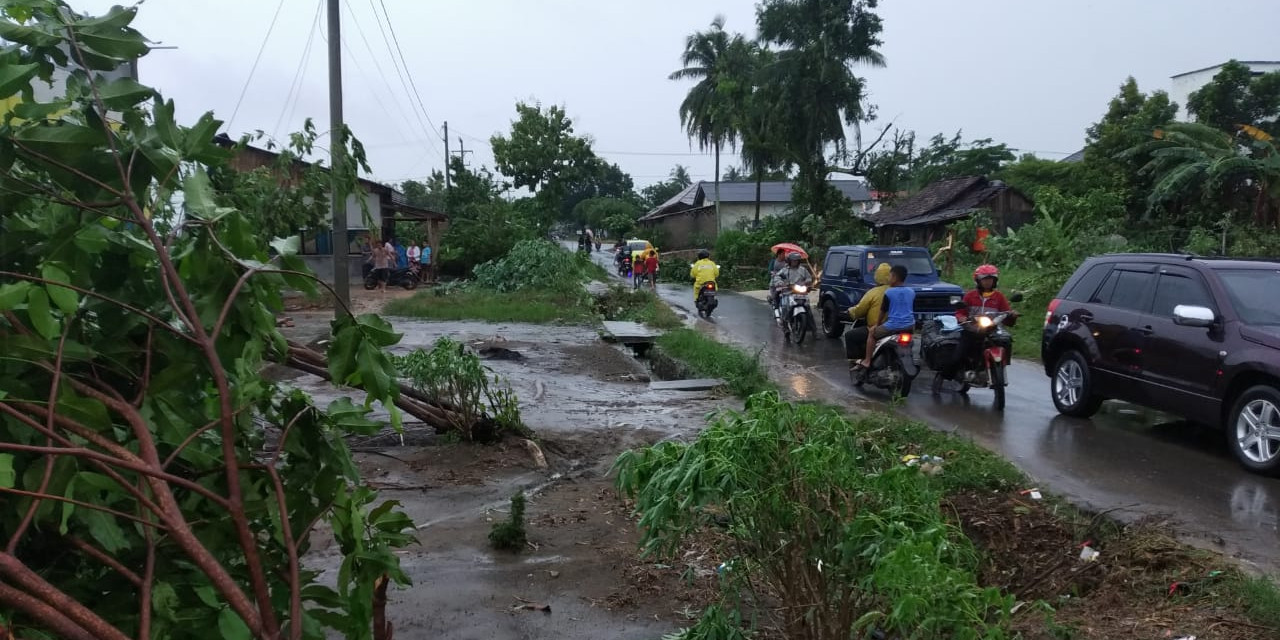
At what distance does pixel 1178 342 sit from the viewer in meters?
7.98

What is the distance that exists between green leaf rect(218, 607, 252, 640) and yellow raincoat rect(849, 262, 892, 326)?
951 cm

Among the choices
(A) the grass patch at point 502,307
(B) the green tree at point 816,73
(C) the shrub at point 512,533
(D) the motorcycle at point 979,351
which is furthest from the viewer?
(B) the green tree at point 816,73

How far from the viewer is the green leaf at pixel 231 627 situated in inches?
84.6

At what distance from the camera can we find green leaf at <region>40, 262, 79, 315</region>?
2.09 meters

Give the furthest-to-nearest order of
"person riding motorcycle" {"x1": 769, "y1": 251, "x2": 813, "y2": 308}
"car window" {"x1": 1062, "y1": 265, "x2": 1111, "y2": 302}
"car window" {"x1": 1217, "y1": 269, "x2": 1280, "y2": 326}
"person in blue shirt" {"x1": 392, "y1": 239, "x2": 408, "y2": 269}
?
"person in blue shirt" {"x1": 392, "y1": 239, "x2": 408, "y2": 269}, "person riding motorcycle" {"x1": 769, "y1": 251, "x2": 813, "y2": 308}, "car window" {"x1": 1062, "y1": 265, "x2": 1111, "y2": 302}, "car window" {"x1": 1217, "y1": 269, "x2": 1280, "y2": 326}

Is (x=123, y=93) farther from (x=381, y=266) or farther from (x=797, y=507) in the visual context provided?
(x=381, y=266)

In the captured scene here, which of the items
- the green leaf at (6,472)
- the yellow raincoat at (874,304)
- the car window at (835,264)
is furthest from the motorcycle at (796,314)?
the green leaf at (6,472)

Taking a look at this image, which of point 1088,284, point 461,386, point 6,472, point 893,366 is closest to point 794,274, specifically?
point 893,366

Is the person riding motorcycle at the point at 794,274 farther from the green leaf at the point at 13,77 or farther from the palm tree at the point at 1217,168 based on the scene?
the green leaf at the point at 13,77

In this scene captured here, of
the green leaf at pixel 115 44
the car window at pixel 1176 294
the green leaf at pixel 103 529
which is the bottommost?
the green leaf at pixel 103 529

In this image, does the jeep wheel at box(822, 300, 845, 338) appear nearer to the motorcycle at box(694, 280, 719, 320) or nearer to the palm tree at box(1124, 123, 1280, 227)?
the motorcycle at box(694, 280, 719, 320)

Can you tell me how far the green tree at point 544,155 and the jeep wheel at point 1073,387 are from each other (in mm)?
30747

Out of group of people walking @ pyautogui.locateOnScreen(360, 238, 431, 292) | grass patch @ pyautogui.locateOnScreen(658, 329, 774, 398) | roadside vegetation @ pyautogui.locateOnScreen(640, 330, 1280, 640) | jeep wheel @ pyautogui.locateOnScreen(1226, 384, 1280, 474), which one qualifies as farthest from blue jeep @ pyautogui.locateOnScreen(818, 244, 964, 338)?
group of people walking @ pyautogui.locateOnScreen(360, 238, 431, 292)

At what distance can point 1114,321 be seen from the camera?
8883 mm
